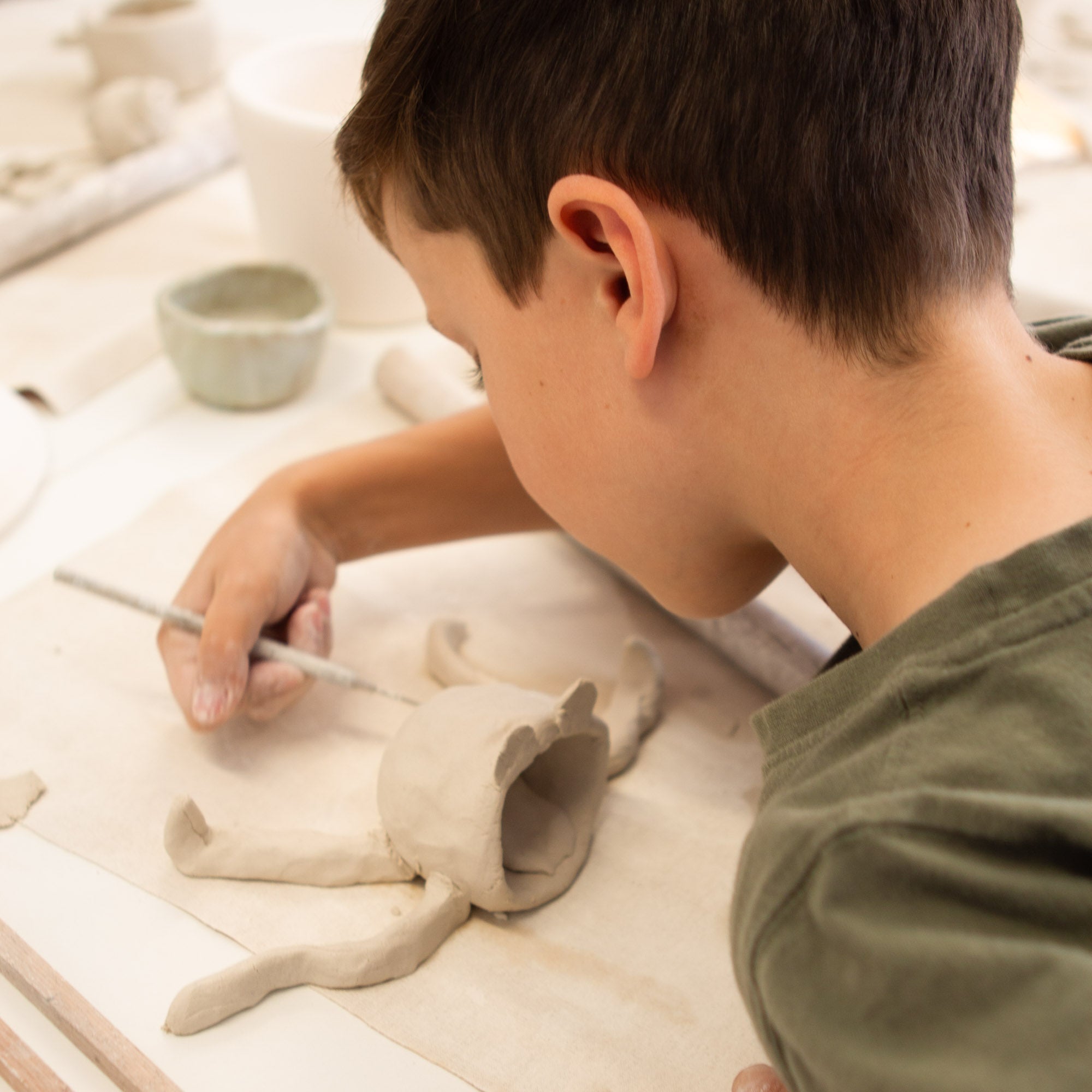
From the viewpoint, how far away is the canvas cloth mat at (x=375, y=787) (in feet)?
1.98

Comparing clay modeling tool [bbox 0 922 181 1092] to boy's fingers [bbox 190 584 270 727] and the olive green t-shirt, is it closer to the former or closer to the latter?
boy's fingers [bbox 190 584 270 727]

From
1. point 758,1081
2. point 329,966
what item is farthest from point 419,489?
point 758,1081

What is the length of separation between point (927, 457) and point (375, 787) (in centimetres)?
44

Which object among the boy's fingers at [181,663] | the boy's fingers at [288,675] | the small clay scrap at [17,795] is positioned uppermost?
the boy's fingers at [181,663]

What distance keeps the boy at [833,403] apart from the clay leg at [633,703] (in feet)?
0.60

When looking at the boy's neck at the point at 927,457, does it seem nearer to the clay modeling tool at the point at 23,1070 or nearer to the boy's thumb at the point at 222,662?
the boy's thumb at the point at 222,662

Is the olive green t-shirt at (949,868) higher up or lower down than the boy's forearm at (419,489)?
higher up

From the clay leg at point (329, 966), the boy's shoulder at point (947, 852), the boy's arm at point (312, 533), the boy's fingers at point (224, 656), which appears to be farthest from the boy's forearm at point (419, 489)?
the boy's shoulder at point (947, 852)

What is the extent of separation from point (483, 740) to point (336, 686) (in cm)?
22

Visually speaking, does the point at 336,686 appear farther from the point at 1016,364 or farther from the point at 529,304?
the point at 1016,364

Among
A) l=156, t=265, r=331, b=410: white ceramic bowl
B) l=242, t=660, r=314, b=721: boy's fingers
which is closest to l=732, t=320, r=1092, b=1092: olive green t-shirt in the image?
l=242, t=660, r=314, b=721: boy's fingers

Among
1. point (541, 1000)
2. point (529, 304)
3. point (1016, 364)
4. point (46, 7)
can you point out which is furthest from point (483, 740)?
point (46, 7)

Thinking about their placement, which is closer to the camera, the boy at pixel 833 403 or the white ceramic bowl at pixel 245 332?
the boy at pixel 833 403

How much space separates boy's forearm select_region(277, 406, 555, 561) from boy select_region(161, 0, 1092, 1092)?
257mm
